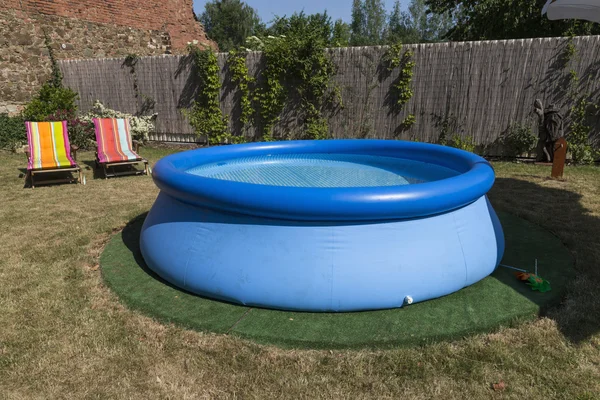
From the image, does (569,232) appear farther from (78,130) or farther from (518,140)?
(78,130)

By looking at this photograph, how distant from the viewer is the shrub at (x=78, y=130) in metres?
11.2

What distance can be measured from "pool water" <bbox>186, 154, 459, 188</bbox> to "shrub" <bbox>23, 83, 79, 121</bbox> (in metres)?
8.09

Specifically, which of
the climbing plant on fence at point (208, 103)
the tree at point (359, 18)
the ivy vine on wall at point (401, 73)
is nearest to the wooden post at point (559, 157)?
the ivy vine on wall at point (401, 73)

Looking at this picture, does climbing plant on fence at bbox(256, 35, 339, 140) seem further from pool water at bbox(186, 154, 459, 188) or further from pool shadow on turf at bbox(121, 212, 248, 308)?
pool shadow on turf at bbox(121, 212, 248, 308)

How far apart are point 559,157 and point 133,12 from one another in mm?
15213

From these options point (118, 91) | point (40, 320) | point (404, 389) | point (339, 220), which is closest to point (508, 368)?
point (404, 389)

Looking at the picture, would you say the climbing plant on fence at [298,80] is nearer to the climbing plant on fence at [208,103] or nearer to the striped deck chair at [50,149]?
the climbing plant on fence at [208,103]

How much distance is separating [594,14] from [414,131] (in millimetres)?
5795

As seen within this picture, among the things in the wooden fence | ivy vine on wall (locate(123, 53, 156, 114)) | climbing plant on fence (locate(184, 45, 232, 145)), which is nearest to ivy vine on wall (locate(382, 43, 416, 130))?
the wooden fence

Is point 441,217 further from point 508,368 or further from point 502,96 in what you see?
point 502,96

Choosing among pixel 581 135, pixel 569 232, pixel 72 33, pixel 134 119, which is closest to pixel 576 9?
pixel 569 232

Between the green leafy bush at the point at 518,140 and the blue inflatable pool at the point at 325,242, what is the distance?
604 cm

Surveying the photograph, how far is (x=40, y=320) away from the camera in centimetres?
309

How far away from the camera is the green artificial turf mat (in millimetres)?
2770
